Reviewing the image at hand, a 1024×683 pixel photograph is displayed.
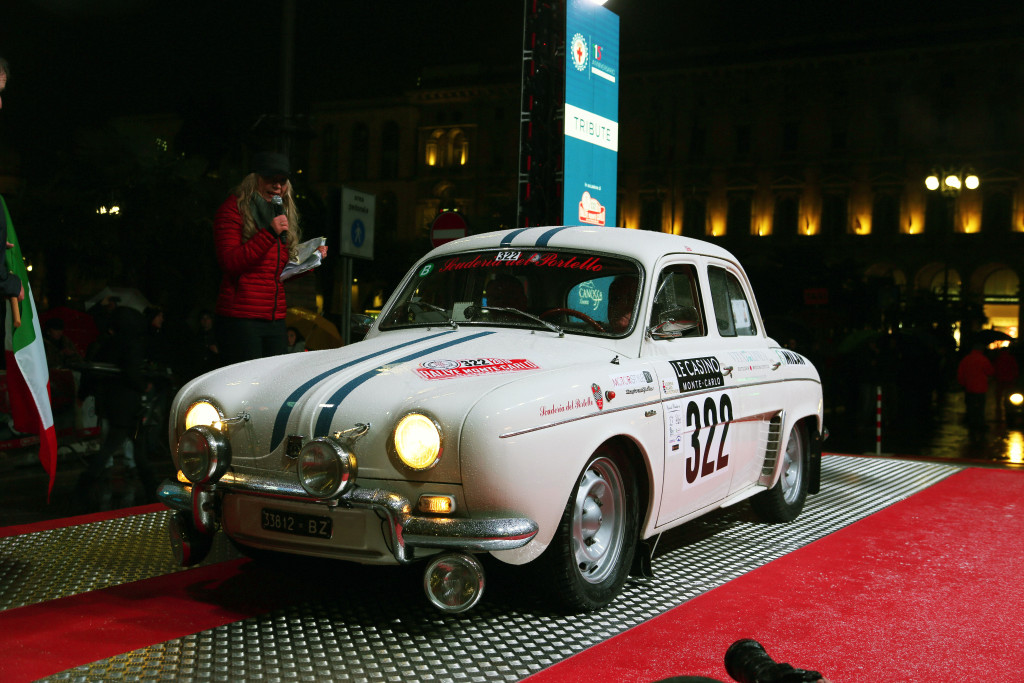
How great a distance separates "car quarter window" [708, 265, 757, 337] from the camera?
5633mm

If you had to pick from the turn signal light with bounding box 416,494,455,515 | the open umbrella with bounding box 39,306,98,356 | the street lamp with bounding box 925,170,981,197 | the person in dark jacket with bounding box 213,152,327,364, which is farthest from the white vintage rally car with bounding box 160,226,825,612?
the street lamp with bounding box 925,170,981,197

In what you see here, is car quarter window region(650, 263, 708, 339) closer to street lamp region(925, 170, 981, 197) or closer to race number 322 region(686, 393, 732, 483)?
race number 322 region(686, 393, 732, 483)

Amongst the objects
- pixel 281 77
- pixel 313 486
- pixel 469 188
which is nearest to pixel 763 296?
pixel 469 188

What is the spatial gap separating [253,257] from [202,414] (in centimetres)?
150

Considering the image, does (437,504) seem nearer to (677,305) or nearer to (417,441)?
(417,441)

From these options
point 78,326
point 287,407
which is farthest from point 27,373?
point 78,326

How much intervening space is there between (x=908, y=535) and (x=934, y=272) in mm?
54230

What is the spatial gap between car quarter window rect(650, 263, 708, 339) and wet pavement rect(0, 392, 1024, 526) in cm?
383

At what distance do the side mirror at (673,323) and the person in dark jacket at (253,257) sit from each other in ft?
7.11

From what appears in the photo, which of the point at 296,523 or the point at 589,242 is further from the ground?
the point at 589,242

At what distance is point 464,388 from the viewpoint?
3758 mm

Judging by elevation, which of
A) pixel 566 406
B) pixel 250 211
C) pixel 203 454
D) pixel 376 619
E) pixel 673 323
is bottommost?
pixel 376 619

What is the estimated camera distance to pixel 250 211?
557 centimetres

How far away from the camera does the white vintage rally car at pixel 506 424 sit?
11.8 feet
